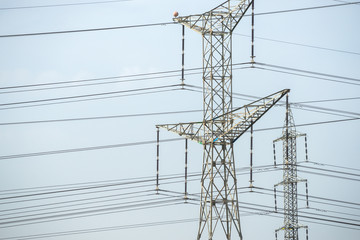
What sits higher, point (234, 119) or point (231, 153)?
point (234, 119)

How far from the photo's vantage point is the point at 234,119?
2075cm

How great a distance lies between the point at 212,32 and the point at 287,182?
19530mm

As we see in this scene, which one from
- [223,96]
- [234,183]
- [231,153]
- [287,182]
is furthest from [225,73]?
[287,182]

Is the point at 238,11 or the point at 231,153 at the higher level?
the point at 238,11

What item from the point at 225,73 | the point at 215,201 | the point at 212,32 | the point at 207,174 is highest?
the point at 212,32

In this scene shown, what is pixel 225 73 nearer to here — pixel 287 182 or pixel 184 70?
pixel 184 70

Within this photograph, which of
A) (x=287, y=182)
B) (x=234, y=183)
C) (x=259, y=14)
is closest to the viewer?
(x=234, y=183)

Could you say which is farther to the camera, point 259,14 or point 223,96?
point 259,14

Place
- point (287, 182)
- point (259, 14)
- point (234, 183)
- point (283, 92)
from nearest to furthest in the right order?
point (283, 92) < point (234, 183) < point (259, 14) < point (287, 182)

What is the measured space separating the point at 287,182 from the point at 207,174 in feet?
58.7

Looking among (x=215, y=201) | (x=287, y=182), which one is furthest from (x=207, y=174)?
(x=287, y=182)

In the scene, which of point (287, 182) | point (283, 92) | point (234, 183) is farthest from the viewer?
point (287, 182)

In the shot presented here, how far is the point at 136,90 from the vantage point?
24.7 metres

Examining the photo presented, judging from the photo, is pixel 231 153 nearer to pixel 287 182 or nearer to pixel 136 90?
pixel 136 90
